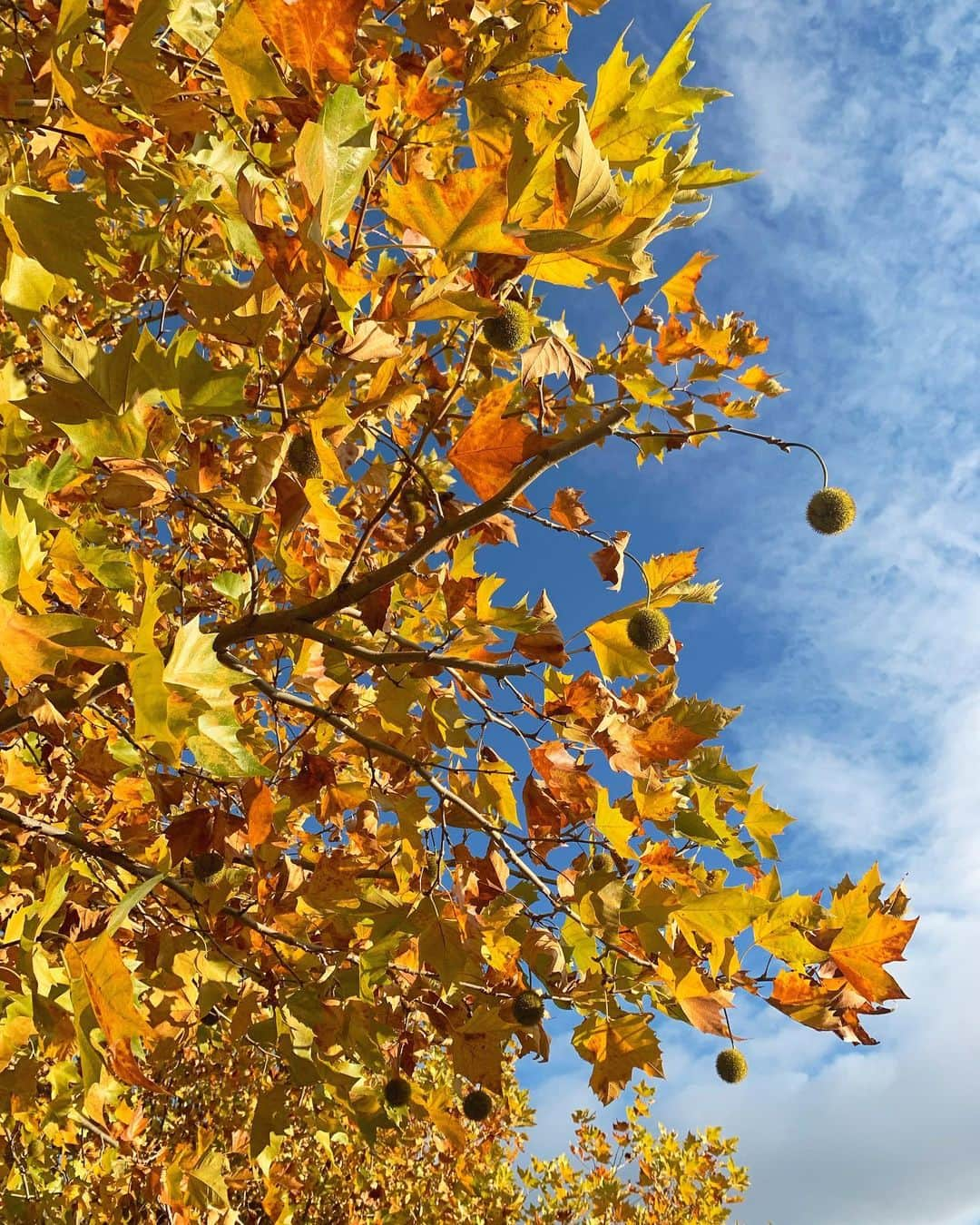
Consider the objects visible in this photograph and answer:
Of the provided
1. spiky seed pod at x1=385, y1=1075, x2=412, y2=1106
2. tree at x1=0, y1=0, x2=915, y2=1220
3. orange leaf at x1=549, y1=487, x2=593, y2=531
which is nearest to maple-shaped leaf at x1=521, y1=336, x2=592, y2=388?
tree at x1=0, y1=0, x2=915, y2=1220

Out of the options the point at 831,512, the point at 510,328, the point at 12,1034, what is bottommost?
the point at 12,1034

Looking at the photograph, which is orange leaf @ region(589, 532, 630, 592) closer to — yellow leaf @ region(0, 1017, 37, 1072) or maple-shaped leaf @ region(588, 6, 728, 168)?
maple-shaped leaf @ region(588, 6, 728, 168)

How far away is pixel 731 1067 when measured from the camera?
3262mm

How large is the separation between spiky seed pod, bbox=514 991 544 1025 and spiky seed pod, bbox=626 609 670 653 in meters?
0.97

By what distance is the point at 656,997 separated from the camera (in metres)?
1.96

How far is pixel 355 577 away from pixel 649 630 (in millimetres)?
727

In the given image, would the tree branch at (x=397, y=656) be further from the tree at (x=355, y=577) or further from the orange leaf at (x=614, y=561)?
the orange leaf at (x=614, y=561)

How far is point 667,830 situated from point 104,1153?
3.02m

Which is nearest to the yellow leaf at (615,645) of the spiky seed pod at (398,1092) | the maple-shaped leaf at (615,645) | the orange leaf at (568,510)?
the maple-shaped leaf at (615,645)

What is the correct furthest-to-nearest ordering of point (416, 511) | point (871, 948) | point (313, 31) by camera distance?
point (416, 511) → point (871, 948) → point (313, 31)

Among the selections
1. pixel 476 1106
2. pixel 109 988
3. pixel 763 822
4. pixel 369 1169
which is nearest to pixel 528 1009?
pixel 763 822

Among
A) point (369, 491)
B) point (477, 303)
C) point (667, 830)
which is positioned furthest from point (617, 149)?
point (667, 830)

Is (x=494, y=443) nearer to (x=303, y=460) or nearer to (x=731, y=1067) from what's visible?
(x=303, y=460)

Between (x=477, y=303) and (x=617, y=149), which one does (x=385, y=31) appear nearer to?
(x=617, y=149)
